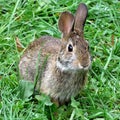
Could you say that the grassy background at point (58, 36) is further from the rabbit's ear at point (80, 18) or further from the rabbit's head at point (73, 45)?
the rabbit's ear at point (80, 18)

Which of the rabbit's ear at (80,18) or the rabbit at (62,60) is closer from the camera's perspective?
the rabbit at (62,60)

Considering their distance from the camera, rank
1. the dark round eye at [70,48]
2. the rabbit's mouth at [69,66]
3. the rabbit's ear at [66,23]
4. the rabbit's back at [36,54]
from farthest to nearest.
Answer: the rabbit's back at [36,54]
the rabbit's ear at [66,23]
the dark round eye at [70,48]
the rabbit's mouth at [69,66]

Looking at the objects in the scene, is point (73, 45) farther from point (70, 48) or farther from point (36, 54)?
point (36, 54)

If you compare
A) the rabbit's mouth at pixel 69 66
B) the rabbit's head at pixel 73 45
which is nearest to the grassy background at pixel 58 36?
the rabbit's mouth at pixel 69 66

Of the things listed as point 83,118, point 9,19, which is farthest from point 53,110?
point 9,19

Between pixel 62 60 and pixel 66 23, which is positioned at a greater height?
pixel 66 23

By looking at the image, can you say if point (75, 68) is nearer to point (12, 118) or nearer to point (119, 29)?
point (12, 118)

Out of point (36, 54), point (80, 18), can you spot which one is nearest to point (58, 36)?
point (36, 54)
